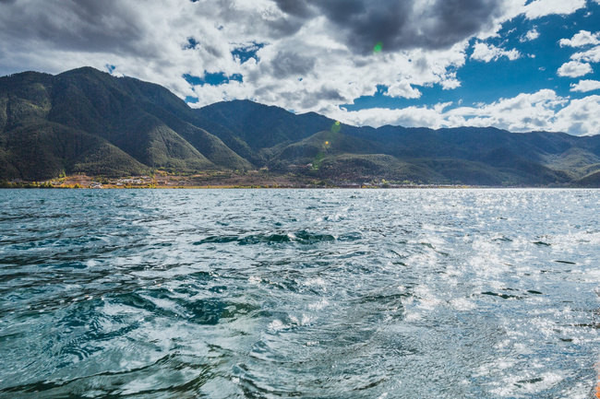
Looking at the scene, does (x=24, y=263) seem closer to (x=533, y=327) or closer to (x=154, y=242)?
(x=154, y=242)

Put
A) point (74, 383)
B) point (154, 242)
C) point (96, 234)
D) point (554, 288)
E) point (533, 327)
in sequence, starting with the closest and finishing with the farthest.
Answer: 1. point (74, 383)
2. point (533, 327)
3. point (554, 288)
4. point (154, 242)
5. point (96, 234)

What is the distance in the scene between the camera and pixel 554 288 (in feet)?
32.2

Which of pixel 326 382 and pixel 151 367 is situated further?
pixel 151 367

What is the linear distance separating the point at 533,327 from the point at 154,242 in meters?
17.5

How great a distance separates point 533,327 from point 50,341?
10408 mm

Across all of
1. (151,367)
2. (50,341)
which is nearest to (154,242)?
(50,341)

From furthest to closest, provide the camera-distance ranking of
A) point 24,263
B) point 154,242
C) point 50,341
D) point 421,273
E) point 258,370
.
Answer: point 154,242, point 24,263, point 421,273, point 50,341, point 258,370

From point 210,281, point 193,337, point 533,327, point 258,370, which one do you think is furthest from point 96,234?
point 533,327

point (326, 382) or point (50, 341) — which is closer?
point (326, 382)

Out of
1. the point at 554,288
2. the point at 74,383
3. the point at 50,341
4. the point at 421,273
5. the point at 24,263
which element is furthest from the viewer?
the point at 24,263

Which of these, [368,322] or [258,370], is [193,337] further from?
[368,322]

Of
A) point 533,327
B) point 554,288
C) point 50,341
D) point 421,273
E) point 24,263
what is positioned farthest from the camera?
point 24,263

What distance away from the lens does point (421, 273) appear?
11.7 metres

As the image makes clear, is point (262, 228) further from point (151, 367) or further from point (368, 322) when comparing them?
point (151, 367)
